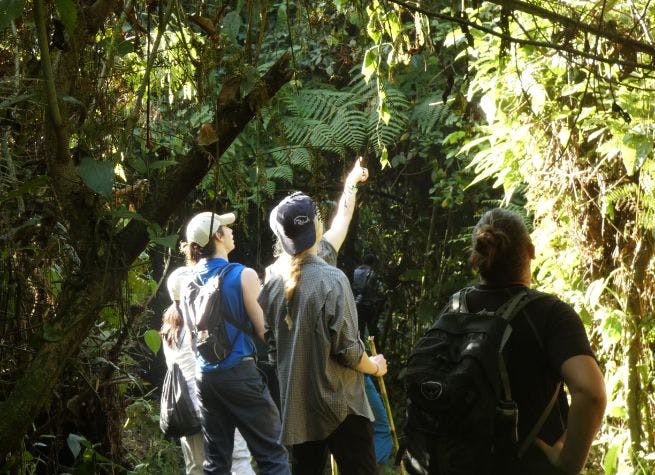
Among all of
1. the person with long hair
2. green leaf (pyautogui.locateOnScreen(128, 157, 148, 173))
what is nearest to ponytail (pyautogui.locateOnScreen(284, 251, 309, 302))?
the person with long hair

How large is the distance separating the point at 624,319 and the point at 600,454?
2.78 feet

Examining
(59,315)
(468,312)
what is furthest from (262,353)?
(59,315)

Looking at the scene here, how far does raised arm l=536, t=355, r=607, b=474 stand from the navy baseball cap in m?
1.79

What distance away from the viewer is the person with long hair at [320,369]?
387cm

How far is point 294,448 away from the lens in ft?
13.1

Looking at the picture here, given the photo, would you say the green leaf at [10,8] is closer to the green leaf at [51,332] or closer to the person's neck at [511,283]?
the green leaf at [51,332]

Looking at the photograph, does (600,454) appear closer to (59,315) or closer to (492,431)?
(492,431)

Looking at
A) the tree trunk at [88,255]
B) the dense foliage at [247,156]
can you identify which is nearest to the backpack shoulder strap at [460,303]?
the dense foliage at [247,156]

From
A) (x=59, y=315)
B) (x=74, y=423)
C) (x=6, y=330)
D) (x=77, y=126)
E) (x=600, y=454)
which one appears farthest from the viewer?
(x=600, y=454)

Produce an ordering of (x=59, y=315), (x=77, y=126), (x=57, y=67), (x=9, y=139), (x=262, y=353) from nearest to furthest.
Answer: (x=59, y=315) < (x=57, y=67) < (x=77, y=126) < (x=9, y=139) < (x=262, y=353)

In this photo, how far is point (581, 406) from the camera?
2.44 metres

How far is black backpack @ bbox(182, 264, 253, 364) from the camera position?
15.3ft

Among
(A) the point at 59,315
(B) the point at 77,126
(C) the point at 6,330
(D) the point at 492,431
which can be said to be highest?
(B) the point at 77,126

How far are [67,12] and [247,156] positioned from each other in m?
3.27
